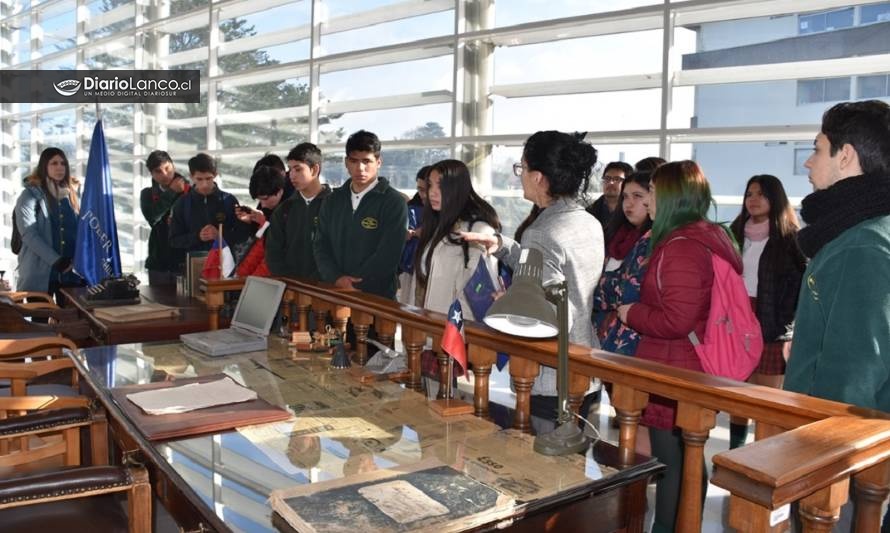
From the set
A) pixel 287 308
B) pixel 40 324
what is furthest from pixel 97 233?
pixel 287 308

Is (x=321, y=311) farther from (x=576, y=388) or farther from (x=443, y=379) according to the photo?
(x=576, y=388)

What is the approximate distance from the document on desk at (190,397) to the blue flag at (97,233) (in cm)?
393

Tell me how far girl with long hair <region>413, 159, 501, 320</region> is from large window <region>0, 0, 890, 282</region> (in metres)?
1.91

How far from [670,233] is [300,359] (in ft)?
3.89

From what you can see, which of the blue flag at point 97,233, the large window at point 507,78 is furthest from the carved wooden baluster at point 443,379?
the blue flag at point 97,233

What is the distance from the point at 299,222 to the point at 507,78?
7.92 feet

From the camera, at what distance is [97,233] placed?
569cm

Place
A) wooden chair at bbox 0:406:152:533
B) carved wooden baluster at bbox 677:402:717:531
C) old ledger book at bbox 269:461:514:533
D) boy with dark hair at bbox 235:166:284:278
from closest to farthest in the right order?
1. old ledger book at bbox 269:461:514:533
2. carved wooden baluster at bbox 677:402:717:531
3. wooden chair at bbox 0:406:152:533
4. boy with dark hair at bbox 235:166:284:278

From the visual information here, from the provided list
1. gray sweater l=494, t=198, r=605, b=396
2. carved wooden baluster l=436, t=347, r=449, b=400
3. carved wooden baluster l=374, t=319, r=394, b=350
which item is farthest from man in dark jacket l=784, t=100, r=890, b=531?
carved wooden baluster l=374, t=319, r=394, b=350

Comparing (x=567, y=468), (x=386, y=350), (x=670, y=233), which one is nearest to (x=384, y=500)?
(x=567, y=468)

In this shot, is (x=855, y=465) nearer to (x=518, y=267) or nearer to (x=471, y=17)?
(x=518, y=267)

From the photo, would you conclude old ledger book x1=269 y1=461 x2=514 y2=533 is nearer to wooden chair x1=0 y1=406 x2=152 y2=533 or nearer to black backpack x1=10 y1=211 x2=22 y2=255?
wooden chair x1=0 y1=406 x2=152 y2=533

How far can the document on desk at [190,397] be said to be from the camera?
5.97 ft

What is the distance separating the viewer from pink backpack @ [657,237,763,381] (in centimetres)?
230
